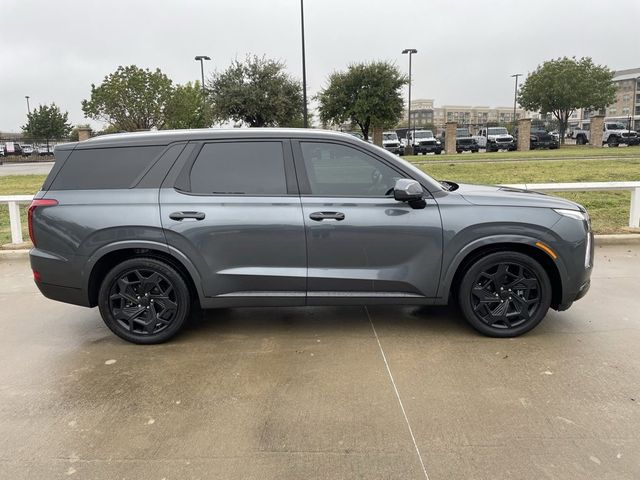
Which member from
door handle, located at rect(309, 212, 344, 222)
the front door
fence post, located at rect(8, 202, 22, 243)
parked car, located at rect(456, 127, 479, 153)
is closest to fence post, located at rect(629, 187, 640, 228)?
the front door

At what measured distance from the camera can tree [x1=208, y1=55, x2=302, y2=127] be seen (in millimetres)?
27156

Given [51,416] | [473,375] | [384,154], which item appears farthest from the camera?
[384,154]

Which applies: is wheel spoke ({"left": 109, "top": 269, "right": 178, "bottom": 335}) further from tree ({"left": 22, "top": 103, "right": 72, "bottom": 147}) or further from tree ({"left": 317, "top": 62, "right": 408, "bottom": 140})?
tree ({"left": 22, "top": 103, "right": 72, "bottom": 147})

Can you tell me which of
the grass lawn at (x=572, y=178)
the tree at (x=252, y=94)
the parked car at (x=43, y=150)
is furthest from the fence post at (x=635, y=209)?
the parked car at (x=43, y=150)

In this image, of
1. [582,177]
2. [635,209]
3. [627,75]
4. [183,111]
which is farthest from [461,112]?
[635,209]

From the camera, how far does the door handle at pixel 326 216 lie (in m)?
4.17

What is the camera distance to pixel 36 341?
4.61 metres

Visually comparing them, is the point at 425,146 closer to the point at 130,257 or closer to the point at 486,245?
the point at 486,245

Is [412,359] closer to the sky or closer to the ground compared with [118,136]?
closer to the ground

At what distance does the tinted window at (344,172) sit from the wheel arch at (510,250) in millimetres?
867

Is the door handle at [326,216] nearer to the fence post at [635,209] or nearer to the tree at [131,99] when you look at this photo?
the fence post at [635,209]

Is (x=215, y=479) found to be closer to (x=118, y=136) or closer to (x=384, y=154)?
(x=384, y=154)

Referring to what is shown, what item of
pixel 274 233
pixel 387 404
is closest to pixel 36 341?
pixel 274 233

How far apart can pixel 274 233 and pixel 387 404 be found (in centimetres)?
162
